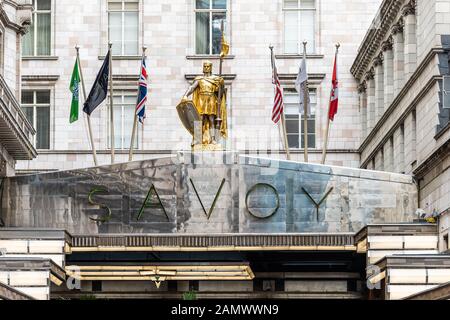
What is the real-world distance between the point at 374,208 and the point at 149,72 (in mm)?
25487

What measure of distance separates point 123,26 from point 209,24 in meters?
4.61

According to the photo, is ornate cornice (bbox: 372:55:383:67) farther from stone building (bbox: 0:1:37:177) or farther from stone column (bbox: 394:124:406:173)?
stone building (bbox: 0:1:37:177)

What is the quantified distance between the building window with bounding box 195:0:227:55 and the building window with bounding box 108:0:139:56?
3.28 m

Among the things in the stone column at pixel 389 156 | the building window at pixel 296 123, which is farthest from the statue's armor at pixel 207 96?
the building window at pixel 296 123

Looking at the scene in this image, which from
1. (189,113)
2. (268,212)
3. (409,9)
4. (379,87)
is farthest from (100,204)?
(379,87)

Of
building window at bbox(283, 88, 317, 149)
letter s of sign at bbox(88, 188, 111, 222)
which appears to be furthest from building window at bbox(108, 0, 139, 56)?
letter s of sign at bbox(88, 188, 111, 222)

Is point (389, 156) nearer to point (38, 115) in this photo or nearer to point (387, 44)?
point (387, 44)

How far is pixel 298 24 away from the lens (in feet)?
236

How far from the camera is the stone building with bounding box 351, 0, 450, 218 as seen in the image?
4703 centimetres

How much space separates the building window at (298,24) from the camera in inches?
2827

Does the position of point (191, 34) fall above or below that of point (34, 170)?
above

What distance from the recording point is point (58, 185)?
49281 millimetres
